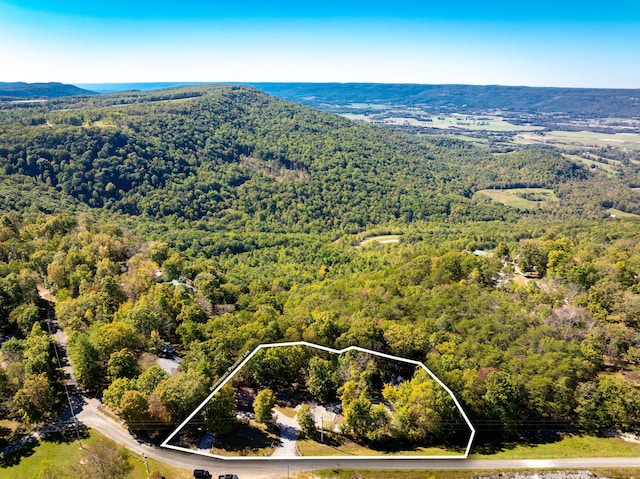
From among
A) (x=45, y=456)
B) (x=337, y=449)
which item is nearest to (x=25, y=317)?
(x=45, y=456)

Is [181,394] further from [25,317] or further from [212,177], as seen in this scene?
[212,177]

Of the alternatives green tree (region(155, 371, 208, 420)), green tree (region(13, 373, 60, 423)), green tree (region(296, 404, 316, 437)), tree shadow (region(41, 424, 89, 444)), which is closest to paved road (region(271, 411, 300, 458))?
green tree (region(296, 404, 316, 437))

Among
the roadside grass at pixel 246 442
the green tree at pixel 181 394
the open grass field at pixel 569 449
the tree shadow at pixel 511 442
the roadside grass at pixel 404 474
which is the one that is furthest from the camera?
the green tree at pixel 181 394

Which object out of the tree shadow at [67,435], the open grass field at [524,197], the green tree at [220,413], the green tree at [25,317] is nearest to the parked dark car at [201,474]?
the green tree at [220,413]

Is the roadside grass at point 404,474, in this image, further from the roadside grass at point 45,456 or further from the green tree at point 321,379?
the roadside grass at point 45,456

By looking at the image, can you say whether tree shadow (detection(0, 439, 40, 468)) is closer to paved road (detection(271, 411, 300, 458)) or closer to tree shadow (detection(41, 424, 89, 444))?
→ tree shadow (detection(41, 424, 89, 444))
